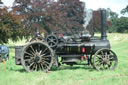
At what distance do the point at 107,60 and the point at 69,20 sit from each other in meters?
33.5

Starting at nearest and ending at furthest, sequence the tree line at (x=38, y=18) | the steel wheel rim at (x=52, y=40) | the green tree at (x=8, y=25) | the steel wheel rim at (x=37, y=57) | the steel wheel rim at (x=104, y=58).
A: the steel wheel rim at (x=37, y=57)
the steel wheel rim at (x=104, y=58)
the steel wheel rim at (x=52, y=40)
the green tree at (x=8, y=25)
the tree line at (x=38, y=18)

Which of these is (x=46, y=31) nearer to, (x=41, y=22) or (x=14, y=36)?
(x=41, y=22)

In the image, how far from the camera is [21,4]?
32.6 meters

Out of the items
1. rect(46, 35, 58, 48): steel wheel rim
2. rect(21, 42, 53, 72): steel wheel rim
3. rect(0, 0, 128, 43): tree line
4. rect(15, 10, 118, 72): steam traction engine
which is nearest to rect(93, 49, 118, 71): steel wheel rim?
rect(15, 10, 118, 72): steam traction engine

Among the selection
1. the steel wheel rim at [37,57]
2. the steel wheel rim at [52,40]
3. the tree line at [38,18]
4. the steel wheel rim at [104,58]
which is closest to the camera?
the steel wheel rim at [37,57]

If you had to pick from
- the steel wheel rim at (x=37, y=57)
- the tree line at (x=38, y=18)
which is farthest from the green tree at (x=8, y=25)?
the steel wheel rim at (x=37, y=57)

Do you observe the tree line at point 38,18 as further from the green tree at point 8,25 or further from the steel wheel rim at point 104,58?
the steel wheel rim at point 104,58

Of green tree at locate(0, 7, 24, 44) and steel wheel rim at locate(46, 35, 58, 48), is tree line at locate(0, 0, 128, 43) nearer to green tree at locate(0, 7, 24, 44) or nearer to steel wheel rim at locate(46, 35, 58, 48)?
green tree at locate(0, 7, 24, 44)

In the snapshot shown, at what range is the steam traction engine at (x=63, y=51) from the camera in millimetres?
9125

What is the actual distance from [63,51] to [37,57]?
3.86 ft

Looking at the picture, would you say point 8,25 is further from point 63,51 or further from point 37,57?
point 37,57

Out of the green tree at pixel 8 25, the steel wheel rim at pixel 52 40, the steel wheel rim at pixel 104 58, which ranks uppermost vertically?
the green tree at pixel 8 25

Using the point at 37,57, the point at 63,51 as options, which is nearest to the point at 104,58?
the point at 63,51

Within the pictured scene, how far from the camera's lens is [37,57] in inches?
358
